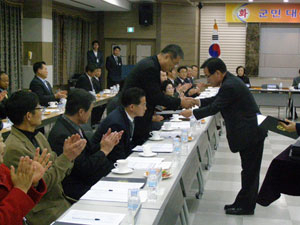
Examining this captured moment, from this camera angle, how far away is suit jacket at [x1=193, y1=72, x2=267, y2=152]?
13.4 ft

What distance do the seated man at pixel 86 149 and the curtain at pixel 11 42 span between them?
6305 mm

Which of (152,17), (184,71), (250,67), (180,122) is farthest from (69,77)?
(180,122)

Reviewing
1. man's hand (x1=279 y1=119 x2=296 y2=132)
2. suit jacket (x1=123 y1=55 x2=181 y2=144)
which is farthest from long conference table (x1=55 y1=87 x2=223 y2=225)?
man's hand (x1=279 y1=119 x2=296 y2=132)

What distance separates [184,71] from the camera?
29.5 ft

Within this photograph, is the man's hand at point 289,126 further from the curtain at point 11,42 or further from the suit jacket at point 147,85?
the curtain at point 11,42

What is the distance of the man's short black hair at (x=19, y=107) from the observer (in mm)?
2652

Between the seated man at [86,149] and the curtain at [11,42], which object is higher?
the curtain at [11,42]

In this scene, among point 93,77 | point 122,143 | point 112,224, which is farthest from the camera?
point 93,77

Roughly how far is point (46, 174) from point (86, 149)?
75 centimetres

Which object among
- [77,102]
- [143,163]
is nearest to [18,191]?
[77,102]

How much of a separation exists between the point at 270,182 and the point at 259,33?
454 inches

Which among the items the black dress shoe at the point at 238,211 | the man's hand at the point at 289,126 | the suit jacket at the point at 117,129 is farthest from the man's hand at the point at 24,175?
the black dress shoe at the point at 238,211

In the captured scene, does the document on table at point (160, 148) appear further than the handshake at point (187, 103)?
No

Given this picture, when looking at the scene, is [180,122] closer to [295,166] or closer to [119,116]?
[119,116]
